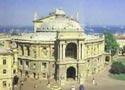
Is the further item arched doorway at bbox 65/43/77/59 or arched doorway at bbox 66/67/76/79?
arched doorway at bbox 65/43/77/59

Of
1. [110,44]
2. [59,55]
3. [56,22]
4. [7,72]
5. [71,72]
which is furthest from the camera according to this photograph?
[110,44]

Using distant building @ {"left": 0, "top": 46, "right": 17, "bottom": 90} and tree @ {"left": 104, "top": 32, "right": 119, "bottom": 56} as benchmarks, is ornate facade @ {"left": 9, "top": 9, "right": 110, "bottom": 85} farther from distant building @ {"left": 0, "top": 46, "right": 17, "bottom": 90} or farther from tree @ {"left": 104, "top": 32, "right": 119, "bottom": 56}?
tree @ {"left": 104, "top": 32, "right": 119, "bottom": 56}

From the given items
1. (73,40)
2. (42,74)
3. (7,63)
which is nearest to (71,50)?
(73,40)

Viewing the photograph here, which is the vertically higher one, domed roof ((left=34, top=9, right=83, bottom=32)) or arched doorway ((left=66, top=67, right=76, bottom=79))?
domed roof ((left=34, top=9, right=83, bottom=32))

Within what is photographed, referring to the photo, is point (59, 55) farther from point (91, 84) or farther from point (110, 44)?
point (110, 44)

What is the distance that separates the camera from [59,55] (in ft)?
267

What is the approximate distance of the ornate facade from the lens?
81188 mm

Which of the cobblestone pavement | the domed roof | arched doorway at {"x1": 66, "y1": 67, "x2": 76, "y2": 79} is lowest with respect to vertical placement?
the cobblestone pavement

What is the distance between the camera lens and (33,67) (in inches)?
3376

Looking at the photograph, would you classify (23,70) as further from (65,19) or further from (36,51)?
(65,19)

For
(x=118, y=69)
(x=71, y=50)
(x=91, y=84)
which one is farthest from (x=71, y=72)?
(x=118, y=69)

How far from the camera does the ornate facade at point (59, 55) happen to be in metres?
81.2

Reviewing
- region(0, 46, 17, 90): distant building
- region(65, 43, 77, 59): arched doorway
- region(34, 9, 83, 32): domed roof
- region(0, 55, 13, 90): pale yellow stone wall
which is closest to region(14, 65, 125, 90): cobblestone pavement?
region(0, 55, 13, 90): pale yellow stone wall

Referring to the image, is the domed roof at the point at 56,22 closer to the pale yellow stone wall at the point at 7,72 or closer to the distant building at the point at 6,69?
the distant building at the point at 6,69
